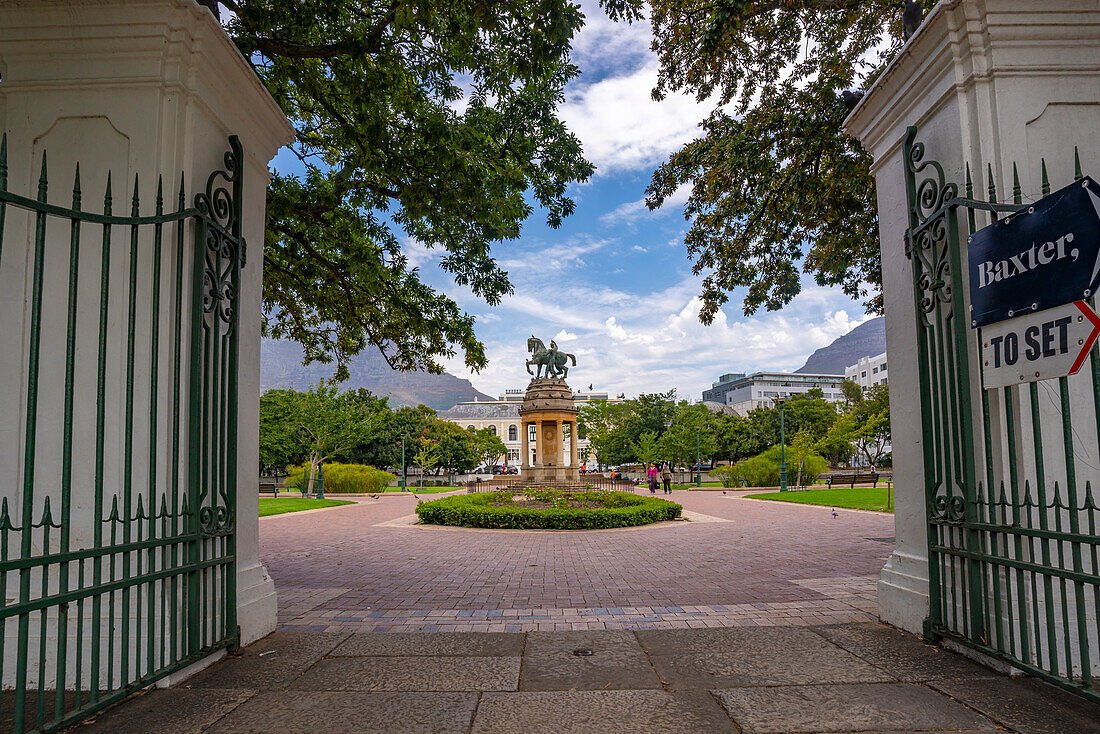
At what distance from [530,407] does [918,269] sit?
22.1 meters

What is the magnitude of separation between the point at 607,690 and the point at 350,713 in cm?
133

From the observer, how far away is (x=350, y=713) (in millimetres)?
3002

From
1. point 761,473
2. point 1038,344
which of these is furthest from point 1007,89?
point 761,473

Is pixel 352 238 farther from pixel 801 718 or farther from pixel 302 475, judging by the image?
pixel 302 475

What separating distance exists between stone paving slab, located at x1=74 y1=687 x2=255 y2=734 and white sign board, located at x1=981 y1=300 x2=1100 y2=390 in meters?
4.49

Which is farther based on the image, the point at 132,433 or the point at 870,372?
the point at 870,372

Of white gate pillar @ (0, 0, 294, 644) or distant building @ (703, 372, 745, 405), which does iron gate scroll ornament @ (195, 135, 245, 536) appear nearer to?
white gate pillar @ (0, 0, 294, 644)

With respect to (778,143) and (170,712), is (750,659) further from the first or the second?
(778,143)

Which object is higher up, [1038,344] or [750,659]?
[1038,344]

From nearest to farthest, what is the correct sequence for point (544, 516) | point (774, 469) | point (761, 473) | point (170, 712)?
point (170, 712) → point (544, 516) → point (774, 469) → point (761, 473)

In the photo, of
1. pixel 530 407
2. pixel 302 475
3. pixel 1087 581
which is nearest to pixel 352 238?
pixel 1087 581

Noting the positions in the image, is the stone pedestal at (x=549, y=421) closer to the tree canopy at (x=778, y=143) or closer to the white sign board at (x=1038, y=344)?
the tree canopy at (x=778, y=143)

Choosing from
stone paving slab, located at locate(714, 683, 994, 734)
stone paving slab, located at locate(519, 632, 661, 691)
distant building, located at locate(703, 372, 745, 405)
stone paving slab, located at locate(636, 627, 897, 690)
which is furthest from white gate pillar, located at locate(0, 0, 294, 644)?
distant building, located at locate(703, 372, 745, 405)

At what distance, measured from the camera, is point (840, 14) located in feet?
26.3
